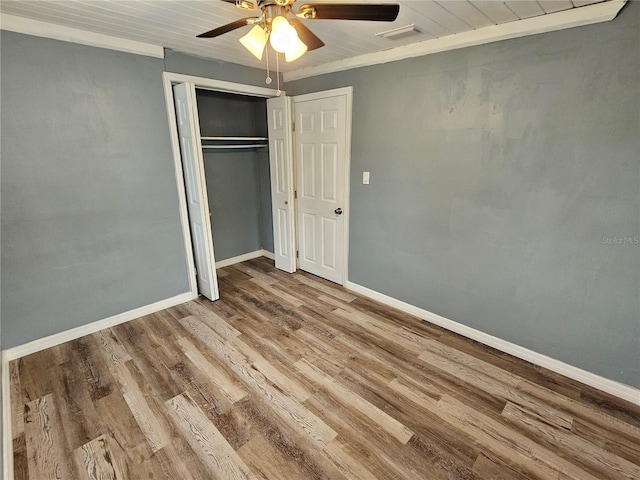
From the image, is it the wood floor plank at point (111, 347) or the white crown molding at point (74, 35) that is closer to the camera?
the white crown molding at point (74, 35)

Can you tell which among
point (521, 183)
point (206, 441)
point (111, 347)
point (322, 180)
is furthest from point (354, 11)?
point (111, 347)

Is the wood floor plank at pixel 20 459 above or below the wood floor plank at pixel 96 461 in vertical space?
above

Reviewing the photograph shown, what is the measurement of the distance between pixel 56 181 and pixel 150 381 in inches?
68.1

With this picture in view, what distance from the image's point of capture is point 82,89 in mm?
2383

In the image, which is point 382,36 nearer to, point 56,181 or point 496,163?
point 496,163

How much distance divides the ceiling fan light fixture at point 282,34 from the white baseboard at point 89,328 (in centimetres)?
269

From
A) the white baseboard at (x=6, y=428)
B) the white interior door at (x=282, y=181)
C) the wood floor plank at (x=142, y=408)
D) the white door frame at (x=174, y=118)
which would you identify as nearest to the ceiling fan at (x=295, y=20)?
the white door frame at (x=174, y=118)

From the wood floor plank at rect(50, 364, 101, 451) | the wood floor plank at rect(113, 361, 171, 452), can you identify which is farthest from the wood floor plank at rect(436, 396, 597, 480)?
the wood floor plank at rect(50, 364, 101, 451)

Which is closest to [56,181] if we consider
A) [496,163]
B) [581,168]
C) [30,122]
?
[30,122]

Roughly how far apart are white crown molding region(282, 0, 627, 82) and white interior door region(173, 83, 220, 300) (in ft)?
4.99

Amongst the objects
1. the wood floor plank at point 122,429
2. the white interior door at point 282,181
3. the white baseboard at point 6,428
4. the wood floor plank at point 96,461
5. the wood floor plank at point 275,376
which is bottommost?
the wood floor plank at point 96,461

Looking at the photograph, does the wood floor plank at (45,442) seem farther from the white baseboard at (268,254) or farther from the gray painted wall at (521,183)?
the white baseboard at (268,254)

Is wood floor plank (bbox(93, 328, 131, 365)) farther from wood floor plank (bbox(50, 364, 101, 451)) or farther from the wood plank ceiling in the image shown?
the wood plank ceiling

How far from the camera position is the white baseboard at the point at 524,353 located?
203 cm
